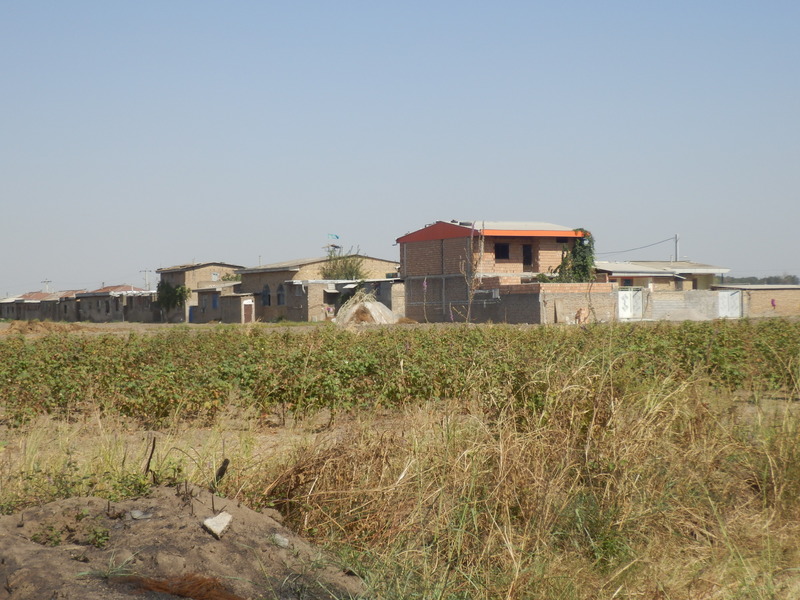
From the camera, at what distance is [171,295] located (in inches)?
2111

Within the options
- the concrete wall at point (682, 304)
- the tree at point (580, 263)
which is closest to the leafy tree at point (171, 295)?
the tree at point (580, 263)

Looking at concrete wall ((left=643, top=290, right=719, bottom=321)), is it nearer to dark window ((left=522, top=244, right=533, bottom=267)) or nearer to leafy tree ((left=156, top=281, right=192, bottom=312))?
dark window ((left=522, top=244, right=533, bottom=267))

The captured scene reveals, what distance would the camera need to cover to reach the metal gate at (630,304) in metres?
36.6

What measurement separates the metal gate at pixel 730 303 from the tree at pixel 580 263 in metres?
6.27

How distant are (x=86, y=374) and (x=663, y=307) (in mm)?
32642

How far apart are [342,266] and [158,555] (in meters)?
48.0

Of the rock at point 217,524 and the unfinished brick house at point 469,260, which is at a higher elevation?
the unfinished brick house at point 469,260

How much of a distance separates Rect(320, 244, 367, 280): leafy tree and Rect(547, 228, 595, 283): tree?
48.5 ft

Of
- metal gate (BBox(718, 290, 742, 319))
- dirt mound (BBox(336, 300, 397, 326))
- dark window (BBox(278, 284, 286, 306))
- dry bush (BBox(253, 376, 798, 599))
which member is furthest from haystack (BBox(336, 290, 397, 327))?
dry bush (BBox(253, 376, 798, 599))

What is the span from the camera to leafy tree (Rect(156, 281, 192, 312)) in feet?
174

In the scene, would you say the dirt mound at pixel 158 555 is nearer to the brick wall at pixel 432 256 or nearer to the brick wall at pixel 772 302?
the brick wall at pixel 432 256

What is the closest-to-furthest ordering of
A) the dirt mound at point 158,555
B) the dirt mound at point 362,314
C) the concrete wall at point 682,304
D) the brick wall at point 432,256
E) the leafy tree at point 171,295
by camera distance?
the dirt mound at point 158,555
the dirt mound at point 362,314
the concrete wall at point 682,304
the brick wall at point 432,256
the leafy tree at point 171,295

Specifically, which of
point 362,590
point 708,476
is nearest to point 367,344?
point 708,476

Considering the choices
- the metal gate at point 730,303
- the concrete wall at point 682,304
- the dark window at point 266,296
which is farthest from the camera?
the dark window at point 266,296
